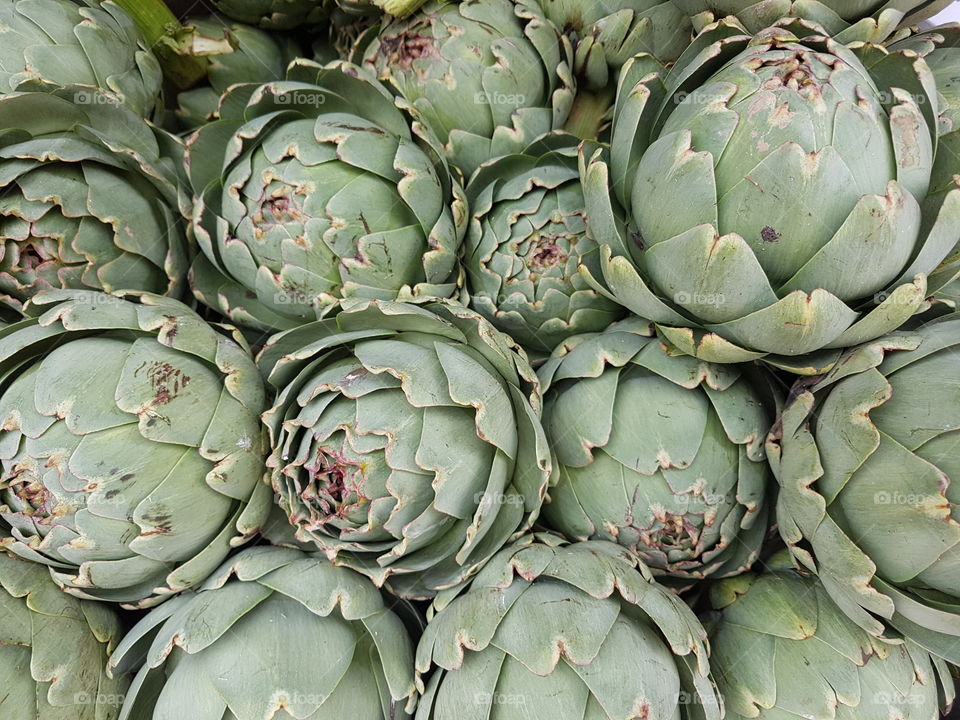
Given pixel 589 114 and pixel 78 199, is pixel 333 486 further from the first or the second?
pixel 589 114

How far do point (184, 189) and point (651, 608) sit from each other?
1.25 metres

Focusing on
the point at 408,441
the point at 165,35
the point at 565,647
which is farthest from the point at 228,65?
the point at 565,647

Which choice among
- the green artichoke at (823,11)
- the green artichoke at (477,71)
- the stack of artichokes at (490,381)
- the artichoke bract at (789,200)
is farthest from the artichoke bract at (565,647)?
the green artichoke at (823,11)

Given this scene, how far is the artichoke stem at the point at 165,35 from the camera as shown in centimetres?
163

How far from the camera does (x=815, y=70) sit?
108 cm

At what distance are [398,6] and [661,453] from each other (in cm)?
108

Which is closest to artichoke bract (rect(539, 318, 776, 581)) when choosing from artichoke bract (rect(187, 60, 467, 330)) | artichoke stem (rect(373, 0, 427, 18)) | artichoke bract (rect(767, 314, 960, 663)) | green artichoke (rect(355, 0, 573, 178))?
artichoke bract (rect(767, 314, 960, 663))

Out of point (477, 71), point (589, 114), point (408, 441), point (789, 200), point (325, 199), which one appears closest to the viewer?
point (789, 200)

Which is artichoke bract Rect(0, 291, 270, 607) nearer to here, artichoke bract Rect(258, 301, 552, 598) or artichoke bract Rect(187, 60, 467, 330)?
artichoke bract Rect(258, 301, 552, 598)

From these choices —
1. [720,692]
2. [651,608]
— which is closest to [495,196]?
[651,608]

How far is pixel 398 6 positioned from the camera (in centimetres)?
146

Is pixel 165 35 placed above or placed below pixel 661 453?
above

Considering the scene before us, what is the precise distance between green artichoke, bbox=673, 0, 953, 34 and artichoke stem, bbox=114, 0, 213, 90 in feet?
3.87

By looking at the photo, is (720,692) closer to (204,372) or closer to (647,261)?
(647,261)
